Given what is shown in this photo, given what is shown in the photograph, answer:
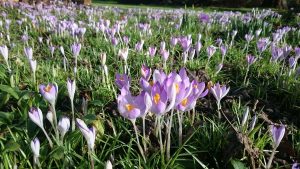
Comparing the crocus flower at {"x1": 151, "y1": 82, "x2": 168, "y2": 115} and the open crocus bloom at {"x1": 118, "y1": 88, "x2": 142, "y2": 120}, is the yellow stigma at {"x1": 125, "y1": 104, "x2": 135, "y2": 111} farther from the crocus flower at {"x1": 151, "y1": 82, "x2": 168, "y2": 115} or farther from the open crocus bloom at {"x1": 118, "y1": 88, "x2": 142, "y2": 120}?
the crocus flower at {"x1": 151, "y1": 82, "x2": 168, "y2": 115}

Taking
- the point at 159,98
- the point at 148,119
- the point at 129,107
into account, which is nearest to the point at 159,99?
the point at 159,98

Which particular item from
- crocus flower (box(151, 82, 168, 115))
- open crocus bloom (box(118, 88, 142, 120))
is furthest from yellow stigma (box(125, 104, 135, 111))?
crocus flower (box(151, 82, 168, 115))

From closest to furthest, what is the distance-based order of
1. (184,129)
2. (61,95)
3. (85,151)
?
(85,151) → (184,129) → (61,95)

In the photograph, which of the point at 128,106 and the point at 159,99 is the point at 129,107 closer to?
the point at 128,106

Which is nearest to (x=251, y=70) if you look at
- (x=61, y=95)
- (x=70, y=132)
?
(x=61, y=95)

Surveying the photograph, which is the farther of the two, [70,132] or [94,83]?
[94,83]

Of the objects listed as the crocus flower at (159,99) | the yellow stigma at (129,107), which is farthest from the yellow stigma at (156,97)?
the yellow stigma at (129,107)

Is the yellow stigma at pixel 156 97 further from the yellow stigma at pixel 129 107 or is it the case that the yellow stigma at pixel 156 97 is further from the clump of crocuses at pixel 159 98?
the yellow stigma at pixel 129 107

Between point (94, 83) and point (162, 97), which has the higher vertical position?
point (162, 97)

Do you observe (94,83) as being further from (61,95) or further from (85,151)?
(85,151)

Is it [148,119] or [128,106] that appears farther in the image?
[148,119]

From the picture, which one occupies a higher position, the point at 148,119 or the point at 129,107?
the point at 129,107
